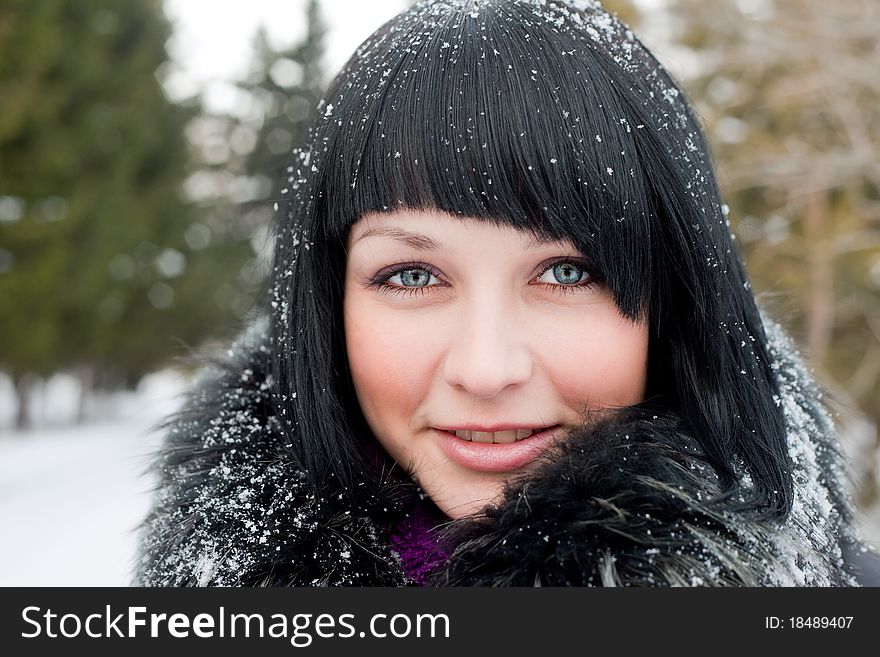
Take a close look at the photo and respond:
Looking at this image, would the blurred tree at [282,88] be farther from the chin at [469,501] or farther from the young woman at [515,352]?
the chin at [469,501]

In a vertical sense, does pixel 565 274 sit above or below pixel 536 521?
above

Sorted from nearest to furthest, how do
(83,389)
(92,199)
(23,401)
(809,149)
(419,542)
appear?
1. (419,542)
2. (809,149)
3. (92,199)
4. (23,401)
5. (83,389)

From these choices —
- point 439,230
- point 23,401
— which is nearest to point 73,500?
point 23,401

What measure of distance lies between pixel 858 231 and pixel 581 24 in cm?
593

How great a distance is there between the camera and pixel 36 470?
1098 centimetres

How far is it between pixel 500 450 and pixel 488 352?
20 cm

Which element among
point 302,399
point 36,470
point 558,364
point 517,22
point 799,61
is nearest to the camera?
point 558,364

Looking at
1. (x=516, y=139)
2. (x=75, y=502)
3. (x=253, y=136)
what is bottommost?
(x=516, y=139)

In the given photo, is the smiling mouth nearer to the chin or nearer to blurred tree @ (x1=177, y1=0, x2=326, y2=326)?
the chin

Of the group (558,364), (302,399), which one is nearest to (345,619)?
(302,399)

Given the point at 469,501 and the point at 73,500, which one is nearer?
the point at 469,501

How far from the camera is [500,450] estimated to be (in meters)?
1.23

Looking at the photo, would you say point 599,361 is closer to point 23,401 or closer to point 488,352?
point 488,352

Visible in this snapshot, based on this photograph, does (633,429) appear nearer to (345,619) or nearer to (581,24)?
(345,619)
